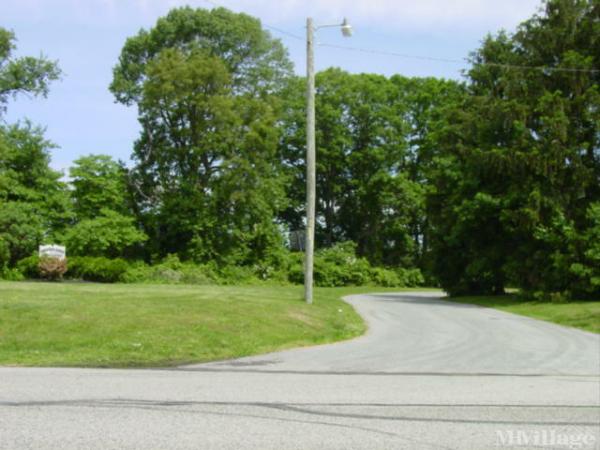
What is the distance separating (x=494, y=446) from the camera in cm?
691

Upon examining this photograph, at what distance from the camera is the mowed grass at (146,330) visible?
45.7 feet

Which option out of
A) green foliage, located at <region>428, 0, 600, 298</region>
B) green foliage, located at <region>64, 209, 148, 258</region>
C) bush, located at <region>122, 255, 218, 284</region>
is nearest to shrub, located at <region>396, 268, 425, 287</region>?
bush, located at <region>122, 255, 218, 284</region>

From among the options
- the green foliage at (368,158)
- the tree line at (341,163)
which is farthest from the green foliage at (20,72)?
the green foliage at (368,158)

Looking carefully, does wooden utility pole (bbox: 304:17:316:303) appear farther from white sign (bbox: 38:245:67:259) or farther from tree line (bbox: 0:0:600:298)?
white sign (bbox: 38:245:67:259)

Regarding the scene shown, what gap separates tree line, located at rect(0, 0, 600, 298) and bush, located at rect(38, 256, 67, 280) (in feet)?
21.7

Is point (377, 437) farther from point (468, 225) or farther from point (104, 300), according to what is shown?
point (468, 225)

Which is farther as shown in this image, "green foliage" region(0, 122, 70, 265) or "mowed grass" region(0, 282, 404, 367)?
"green foliage" region(0, 122, 70, 265)

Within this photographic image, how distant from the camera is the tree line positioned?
35969 mm

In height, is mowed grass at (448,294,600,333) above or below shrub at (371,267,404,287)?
above

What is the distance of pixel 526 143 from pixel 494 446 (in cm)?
3067

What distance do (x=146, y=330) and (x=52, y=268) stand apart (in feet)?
90.3

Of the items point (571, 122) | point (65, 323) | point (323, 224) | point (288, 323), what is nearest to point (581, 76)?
point (571, 122)

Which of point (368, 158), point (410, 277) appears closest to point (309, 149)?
point (410, 277)

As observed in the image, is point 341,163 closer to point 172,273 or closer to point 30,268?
point 172,273
